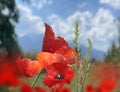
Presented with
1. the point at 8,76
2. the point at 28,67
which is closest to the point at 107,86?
the point at 28,67

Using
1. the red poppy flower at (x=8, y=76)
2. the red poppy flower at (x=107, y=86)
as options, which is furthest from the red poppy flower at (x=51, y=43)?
the red poppy flower at (x=8, y=76)

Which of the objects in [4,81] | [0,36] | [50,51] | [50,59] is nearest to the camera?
[4,81]

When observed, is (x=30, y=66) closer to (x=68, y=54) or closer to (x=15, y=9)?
(x=68, y=54)

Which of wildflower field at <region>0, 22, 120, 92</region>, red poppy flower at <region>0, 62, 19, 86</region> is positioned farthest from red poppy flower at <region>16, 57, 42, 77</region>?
red poppy flower at <region>0, 62, 19, 86</region>

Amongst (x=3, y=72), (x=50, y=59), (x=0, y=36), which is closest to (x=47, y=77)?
(x=50, y=59)

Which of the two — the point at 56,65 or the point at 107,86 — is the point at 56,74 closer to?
the point at 56,65

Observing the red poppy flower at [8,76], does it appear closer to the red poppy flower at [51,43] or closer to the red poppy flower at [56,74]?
the red poppy flower at [56,74]
